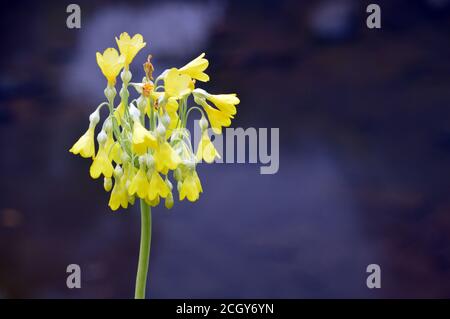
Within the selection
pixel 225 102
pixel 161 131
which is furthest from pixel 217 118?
pixel 161 131

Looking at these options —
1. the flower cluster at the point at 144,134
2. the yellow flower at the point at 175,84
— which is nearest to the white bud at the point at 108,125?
the flower cluster at the point at 144,134

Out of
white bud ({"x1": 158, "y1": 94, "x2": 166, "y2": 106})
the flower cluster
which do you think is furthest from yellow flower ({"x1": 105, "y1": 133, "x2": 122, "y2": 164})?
white bud ({"x1": 158, "y1": 94, "x2": 166, "y2": 106})

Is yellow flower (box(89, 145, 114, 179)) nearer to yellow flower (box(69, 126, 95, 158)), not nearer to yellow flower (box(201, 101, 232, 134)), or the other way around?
yellow flower (box(69, 126, 95, 158))

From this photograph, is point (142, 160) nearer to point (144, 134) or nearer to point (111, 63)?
point (144, 134)

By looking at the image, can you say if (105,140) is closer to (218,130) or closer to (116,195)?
(116,195)

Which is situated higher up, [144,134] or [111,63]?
[111,63]

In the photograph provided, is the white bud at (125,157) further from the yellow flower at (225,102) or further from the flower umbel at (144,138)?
the yellow flower at (225,102)
